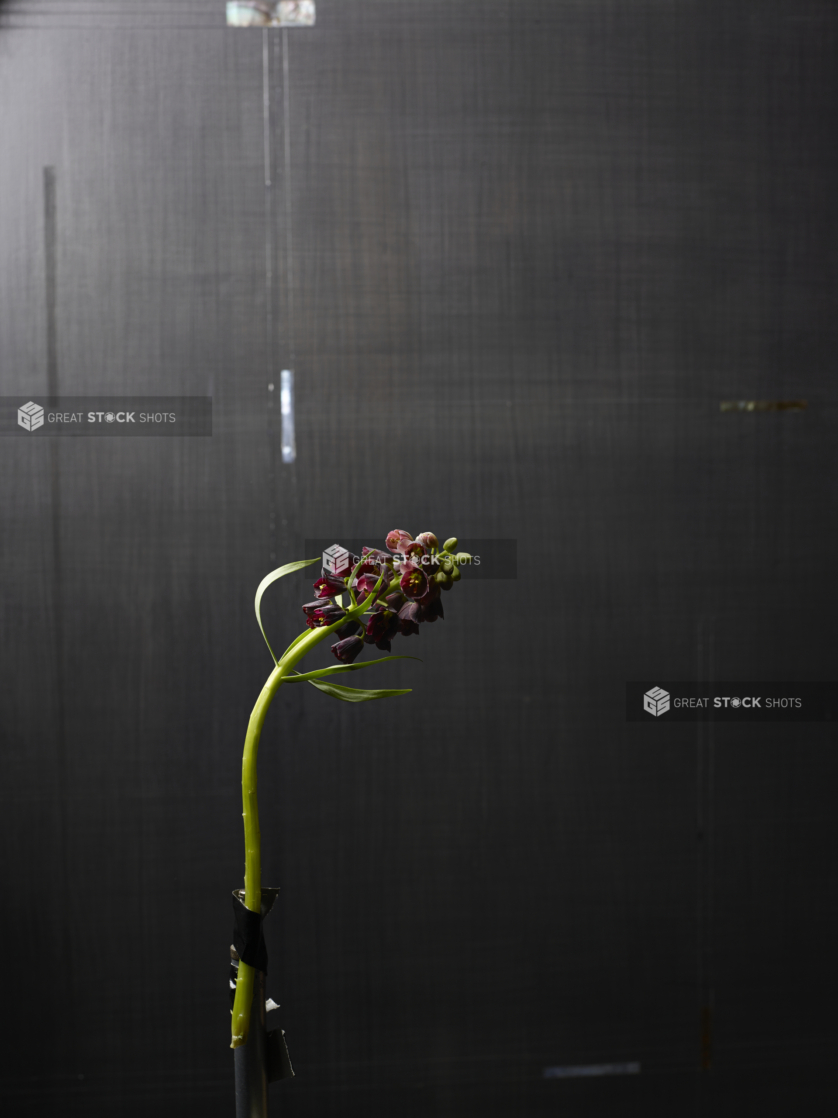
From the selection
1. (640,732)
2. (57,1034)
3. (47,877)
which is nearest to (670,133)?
(640,732)

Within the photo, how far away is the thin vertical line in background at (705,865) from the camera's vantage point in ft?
5.40

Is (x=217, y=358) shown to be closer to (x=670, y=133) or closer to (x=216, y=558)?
(x=216, y=558)

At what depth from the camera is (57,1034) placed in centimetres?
158

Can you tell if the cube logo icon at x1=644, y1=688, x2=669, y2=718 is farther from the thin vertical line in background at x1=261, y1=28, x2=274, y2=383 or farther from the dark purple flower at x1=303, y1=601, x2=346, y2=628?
the dark purple flower at x1=303, y1=601, x2=346, y2=628

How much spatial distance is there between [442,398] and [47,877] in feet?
4.09

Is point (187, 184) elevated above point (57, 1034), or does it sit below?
above

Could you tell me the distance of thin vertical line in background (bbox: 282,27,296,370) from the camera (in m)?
1.55

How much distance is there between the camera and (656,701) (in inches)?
64.3

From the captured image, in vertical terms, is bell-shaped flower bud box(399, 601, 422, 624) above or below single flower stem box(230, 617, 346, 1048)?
above

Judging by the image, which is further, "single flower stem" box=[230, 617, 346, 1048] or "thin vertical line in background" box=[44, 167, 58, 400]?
"thin vertical line in background" box=[44, 167, 58, 400]

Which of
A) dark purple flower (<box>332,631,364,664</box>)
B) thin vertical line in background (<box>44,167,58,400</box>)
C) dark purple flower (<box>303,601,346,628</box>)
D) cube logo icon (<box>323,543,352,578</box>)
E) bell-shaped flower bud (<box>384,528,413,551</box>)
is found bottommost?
dark purple flower (<box>332,631,364,664</box>)

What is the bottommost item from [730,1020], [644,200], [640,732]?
[730,1020]

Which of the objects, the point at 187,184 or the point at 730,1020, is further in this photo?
the point at 730,1020

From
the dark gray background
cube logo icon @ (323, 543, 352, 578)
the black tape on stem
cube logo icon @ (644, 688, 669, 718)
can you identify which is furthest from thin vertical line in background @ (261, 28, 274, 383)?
the black tape on stem
